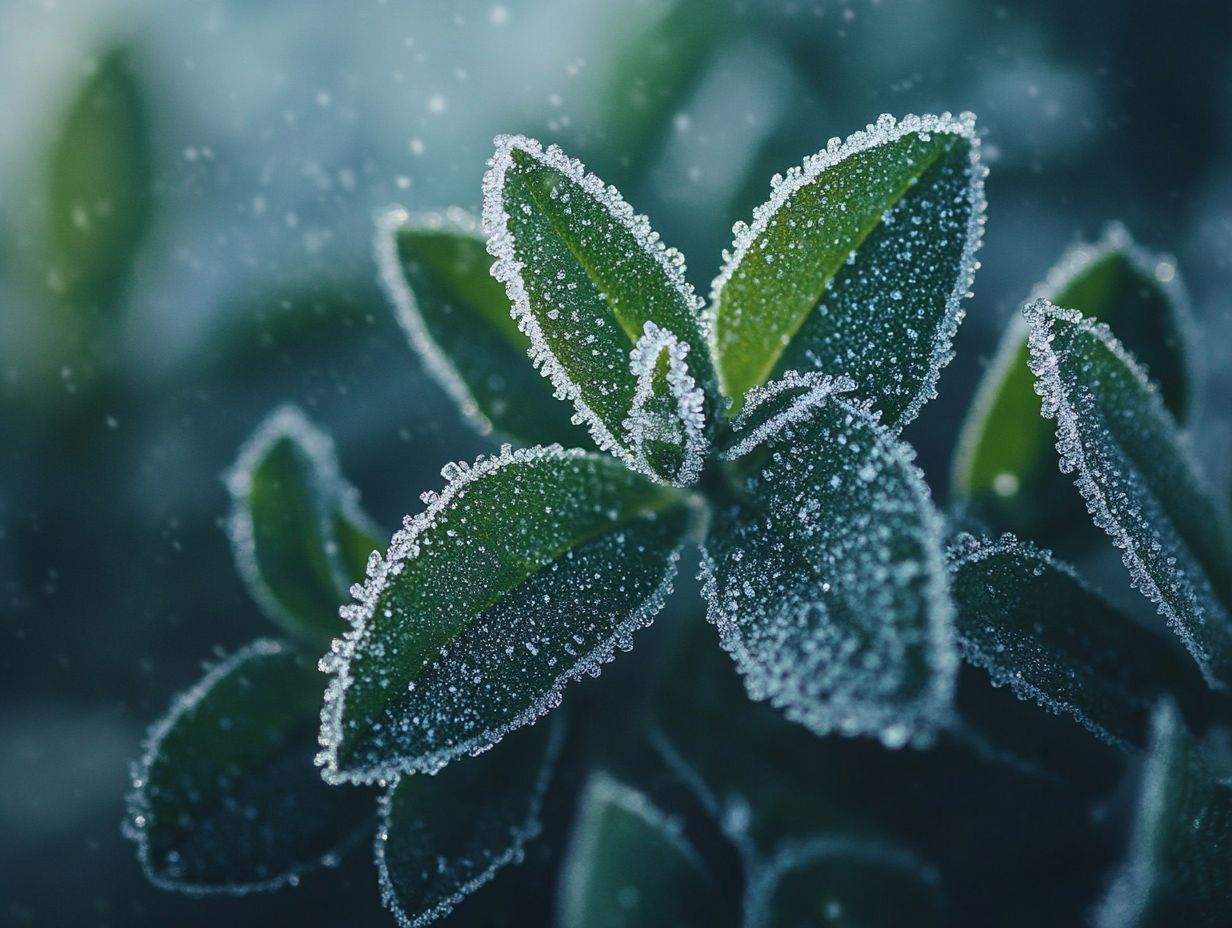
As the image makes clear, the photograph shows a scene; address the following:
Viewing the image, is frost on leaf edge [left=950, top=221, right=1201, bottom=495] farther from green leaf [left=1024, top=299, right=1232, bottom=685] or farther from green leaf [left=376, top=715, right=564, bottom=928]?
green leaf [left=376, top=715, right=564, bottom=928]

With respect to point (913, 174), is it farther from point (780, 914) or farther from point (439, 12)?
point (439, 12)

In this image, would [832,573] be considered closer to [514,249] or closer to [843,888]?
[514,249]

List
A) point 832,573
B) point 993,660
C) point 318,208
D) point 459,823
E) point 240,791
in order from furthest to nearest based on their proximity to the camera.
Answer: point 318,208
point 240,791
point 459,823
point 993,660
point 832,573

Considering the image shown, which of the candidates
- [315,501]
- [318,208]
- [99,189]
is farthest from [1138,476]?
[99,189]

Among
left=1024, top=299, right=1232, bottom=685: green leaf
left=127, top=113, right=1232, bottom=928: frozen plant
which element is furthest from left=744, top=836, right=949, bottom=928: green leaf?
left=1024, top=299, right=1232, bottom=685: green leaf

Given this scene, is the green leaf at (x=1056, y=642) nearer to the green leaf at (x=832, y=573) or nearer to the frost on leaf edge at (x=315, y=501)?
the green leaf at (x=832, y=573)

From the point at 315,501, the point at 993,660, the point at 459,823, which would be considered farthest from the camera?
the point at 315,501
